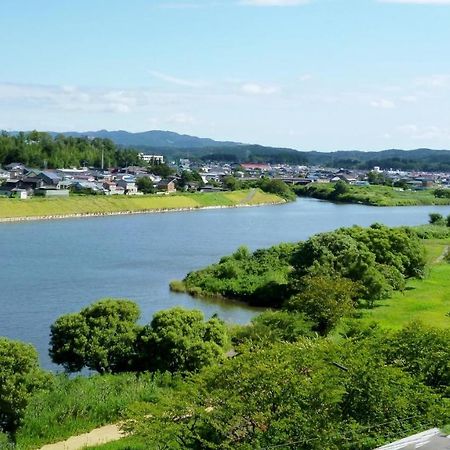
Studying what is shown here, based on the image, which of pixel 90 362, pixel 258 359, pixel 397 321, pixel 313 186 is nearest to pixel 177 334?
pixel 90 362

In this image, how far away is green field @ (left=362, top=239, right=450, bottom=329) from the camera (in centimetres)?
1455

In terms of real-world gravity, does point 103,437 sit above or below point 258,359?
below

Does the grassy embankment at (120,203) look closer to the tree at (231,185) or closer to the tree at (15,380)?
the tree at (231,185)

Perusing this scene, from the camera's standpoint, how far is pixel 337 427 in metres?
6.57

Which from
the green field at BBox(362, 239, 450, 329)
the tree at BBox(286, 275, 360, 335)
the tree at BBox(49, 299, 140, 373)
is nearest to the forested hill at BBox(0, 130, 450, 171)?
the green field at BBox(362, 239, 450, 329)

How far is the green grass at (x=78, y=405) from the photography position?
819 cm

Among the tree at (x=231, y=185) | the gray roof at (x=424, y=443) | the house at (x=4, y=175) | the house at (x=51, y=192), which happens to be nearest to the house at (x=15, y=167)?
the house at (x=4, y=175)

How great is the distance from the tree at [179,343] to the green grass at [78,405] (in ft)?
1.73

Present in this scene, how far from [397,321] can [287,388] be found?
330 inches

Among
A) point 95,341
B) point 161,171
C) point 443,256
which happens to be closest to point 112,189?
point 161,171

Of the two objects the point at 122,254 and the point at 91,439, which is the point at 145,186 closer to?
the point at 122,254

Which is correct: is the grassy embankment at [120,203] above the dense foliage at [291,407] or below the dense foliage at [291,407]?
below

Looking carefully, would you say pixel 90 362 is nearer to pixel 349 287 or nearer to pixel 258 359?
pixel 258 359

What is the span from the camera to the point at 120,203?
1599 inches
